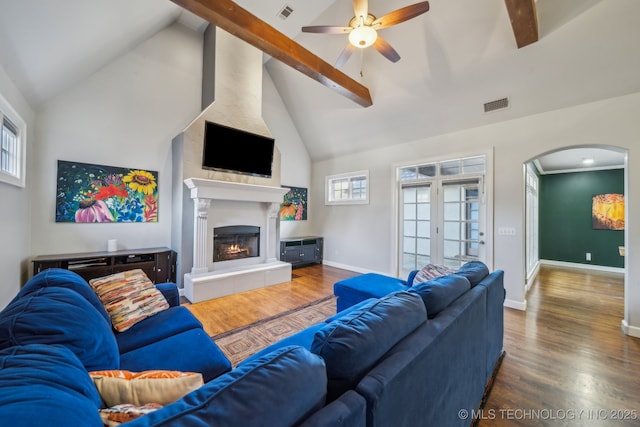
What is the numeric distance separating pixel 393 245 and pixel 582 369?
303 cm

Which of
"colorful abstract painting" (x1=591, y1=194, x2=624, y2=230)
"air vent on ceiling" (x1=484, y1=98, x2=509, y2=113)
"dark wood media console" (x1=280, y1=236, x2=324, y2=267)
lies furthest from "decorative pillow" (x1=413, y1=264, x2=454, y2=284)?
"colorful abstract painting" (x1=591, y1=194, x2=624, y2=230)

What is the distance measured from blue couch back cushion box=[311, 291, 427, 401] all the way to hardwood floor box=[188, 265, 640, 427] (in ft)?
4.25

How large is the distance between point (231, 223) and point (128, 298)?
8.12ft

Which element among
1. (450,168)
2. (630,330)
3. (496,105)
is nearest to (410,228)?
(450,168)

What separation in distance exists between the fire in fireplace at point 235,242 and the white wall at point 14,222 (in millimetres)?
2132

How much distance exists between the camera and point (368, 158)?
5535 millimetres

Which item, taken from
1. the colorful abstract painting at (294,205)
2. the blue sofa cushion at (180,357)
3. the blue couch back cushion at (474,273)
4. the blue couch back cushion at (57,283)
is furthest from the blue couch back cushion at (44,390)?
Result: the colorful abstract painting at (294,205)

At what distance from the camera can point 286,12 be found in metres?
3.84

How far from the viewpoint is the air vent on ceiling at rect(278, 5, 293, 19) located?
376 centimetres

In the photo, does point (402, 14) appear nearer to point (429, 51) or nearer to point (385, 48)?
point (385, 48)

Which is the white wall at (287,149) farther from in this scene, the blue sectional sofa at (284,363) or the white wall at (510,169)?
the blue sectional sofa at (284,363)

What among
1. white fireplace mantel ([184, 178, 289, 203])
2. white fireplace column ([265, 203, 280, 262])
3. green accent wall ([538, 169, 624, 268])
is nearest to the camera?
white fireplace mantel ([184, 178, 289, 203])

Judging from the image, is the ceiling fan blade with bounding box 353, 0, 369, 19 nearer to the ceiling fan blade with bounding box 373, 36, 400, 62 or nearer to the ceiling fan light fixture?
the ceiling fan light fixture

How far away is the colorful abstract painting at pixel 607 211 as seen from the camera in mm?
5459
